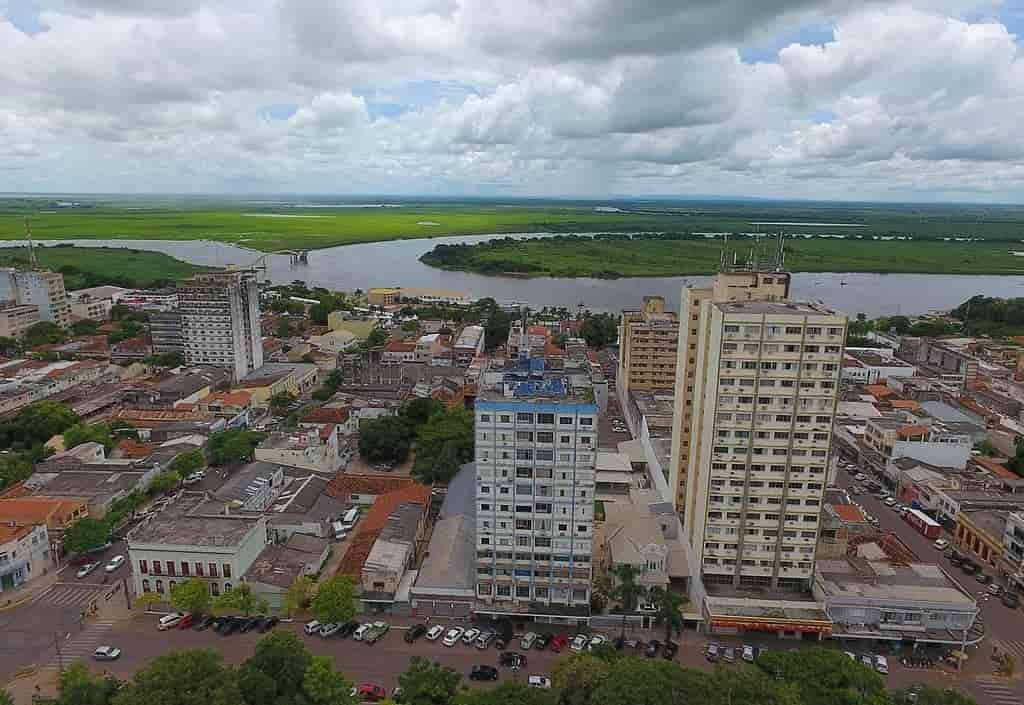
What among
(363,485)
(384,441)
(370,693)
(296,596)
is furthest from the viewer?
(384,441)

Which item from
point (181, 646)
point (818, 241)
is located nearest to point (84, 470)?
point (181, 646)

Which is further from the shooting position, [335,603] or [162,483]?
[162,483]

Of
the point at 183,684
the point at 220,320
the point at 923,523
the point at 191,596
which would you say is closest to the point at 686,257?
the point at 220,320

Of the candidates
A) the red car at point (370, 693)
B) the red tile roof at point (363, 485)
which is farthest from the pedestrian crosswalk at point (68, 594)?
the red car at point (370, 693)

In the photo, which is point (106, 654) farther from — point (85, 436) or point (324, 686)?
point (85, 436)

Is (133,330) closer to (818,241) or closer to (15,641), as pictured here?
(15,641)

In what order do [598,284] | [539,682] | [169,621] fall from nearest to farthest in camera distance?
[539,682] → [169,621] → [598,284]

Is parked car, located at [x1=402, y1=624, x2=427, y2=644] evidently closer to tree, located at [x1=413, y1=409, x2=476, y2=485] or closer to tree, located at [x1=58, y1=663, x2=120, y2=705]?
tree, located at [x1=58, y1=663, x2=120, y2=705]
